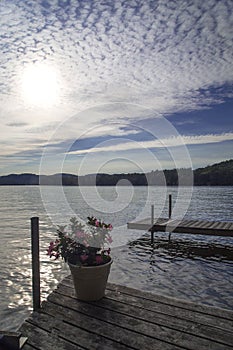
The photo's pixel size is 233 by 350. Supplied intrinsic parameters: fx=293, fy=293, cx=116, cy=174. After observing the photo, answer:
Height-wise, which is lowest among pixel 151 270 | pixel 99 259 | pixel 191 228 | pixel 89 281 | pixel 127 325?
pixel 151 270

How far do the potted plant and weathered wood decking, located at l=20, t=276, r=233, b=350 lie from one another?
0.21m

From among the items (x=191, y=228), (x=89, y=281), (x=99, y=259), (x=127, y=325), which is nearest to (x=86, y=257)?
(x=99, y=259)

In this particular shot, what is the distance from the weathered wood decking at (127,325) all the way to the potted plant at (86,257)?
8.1 inches

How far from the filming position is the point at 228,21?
6840mm

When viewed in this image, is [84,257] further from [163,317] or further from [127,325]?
[163,317]

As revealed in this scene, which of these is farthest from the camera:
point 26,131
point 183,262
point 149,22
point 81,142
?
point 26,131

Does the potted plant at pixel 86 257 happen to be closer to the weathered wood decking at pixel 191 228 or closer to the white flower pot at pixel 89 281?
the white flower pot at pixel 89 281

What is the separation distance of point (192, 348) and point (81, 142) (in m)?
7.03

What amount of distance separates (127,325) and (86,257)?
115 cm

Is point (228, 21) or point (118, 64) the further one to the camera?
point (118, 64)

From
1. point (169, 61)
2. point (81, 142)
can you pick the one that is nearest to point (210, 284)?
point (81, 142)

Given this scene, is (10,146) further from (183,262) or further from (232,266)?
(232,266)

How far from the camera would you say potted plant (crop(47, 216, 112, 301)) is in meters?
4.52

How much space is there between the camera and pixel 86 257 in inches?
178
